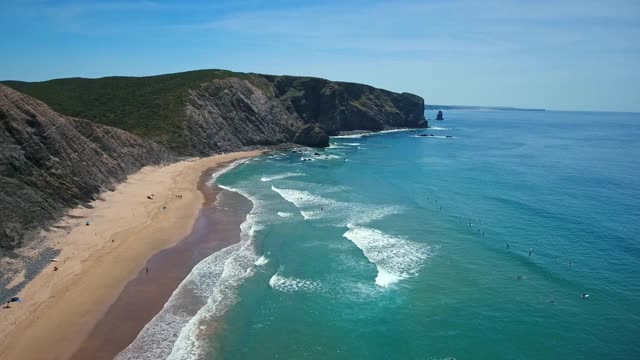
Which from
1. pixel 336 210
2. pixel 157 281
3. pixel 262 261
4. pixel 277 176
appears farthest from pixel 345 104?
pixel 157 281

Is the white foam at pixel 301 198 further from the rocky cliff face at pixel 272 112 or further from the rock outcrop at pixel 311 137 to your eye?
the rock outcrop at pixel 311 137

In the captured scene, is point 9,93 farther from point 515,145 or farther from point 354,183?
point 515,145

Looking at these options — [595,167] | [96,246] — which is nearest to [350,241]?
[96,246]

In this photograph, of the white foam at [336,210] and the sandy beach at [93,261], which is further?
the white foam at [336,210]

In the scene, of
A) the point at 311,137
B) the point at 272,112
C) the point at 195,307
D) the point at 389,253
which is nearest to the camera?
the point at 195,307

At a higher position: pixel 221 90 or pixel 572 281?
pixel 221 90

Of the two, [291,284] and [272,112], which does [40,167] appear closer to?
[291,284]

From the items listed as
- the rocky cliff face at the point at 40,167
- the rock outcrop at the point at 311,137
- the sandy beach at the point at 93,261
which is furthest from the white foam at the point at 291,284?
the rock outcrop at the point at 311,137
